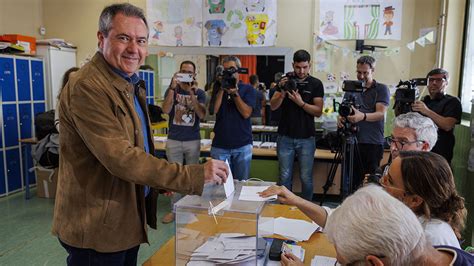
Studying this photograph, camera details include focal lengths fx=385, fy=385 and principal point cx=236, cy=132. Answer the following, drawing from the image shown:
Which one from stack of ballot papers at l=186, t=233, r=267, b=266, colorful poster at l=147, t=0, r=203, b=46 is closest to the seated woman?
stack of ballot papers at l=186, t=233, r=267, b=266

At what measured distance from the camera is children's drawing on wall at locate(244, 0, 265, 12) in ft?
16.1

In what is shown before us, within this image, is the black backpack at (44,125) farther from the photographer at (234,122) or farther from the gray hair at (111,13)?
the gray hair at (111,13)

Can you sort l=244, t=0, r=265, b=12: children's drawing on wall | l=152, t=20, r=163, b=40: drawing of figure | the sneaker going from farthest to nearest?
l=152, t=20, r=163, b=40: drawing of figure
l=244, t=0, r=265, b=12: children's drawing on wall
the sneaker

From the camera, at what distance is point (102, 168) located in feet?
4.25

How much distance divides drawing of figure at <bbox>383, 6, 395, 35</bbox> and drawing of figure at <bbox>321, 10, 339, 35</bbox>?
22.3 inches

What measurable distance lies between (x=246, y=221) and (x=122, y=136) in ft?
1.75

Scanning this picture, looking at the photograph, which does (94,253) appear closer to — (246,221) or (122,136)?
(122,136)

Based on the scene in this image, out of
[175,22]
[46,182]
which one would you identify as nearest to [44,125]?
[46,182]

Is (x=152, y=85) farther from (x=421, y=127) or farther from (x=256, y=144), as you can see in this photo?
(x=421, y=127)

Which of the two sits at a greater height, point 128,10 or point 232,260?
point 128,10

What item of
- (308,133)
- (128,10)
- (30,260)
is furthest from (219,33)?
(128,10)

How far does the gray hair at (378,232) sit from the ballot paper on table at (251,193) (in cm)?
50

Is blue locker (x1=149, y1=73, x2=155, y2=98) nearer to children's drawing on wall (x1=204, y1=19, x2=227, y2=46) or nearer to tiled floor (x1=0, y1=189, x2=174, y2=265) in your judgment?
children's drawing on wall (x1=204, y1=19, x2=227, y2=46)

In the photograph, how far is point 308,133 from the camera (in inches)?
132
